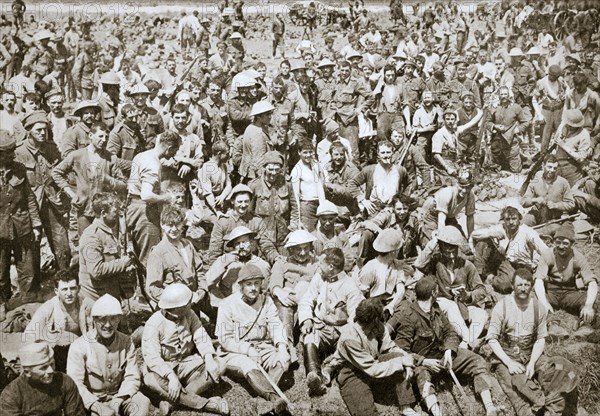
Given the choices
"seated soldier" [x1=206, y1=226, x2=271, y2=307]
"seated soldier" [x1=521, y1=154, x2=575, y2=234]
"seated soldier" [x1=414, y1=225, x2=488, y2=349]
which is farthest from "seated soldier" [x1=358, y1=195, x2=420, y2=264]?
"seated soldier" [x1=521, y1=154, x2=575, y2=234]

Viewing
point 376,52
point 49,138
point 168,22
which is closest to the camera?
point 49,138

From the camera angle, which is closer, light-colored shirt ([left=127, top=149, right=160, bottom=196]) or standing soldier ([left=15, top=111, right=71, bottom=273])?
light-colored shirt ([left=127, top=149, right=160, bottom=196])

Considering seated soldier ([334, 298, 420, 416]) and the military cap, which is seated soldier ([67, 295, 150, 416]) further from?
the military cap

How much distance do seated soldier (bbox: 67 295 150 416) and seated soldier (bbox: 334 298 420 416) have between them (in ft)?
6.13

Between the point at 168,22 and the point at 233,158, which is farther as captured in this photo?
the point at 168,22

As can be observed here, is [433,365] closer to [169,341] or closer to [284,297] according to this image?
[284,297]

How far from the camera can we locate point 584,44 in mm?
14680

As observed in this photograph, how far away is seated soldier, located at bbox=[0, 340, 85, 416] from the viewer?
15.8 feet

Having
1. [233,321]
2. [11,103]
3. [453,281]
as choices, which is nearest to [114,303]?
[233,321]

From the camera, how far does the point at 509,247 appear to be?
7691mm

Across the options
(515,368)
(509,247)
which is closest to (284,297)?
(515,368)

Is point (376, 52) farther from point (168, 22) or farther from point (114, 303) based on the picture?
point (114, 303)

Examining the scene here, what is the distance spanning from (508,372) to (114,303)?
12.6ft

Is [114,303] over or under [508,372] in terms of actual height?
over
